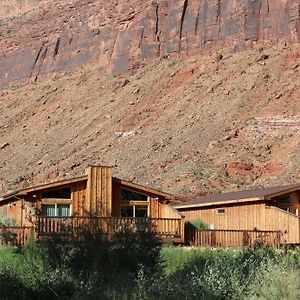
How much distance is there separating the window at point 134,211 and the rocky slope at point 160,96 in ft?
60.0

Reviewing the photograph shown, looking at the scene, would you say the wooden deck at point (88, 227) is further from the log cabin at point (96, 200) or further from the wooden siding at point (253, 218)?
the wooden siding at point (253, 218)

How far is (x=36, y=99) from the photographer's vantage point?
303 feet

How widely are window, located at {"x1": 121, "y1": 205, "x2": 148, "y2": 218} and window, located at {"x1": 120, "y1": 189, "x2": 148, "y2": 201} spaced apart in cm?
34

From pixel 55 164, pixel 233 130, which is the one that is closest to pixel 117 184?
pixel 233 130

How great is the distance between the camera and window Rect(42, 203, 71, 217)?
32719 mm

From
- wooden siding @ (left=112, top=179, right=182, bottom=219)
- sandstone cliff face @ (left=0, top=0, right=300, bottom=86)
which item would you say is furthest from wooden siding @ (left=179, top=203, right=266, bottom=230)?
sandstone cliff face @ (left=0, top=0, right=300, bottom=86)

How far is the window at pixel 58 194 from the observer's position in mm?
33019

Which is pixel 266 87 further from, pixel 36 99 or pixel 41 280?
pixel 41 280

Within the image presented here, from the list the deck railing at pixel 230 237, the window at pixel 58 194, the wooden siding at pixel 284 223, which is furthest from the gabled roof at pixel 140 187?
the wooden siding at pixel 284 223

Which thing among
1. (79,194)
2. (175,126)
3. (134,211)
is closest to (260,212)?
(134,211)

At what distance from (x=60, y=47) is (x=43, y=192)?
7139 cm

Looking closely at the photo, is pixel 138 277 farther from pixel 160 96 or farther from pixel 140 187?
pixel 160 96

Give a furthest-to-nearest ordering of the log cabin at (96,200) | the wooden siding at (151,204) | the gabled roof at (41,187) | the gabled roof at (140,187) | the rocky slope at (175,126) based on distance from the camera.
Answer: the rocky slope at (175,126) < the gabled roof at (140,187) < the wooden siding at (151,204) < the log cabin at (96,200) < the gabled roof at (41,187)

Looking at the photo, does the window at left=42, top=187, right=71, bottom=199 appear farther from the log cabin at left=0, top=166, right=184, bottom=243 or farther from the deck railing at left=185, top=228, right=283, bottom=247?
the deck railing at left=185, top=228, right=283, bottom=247
